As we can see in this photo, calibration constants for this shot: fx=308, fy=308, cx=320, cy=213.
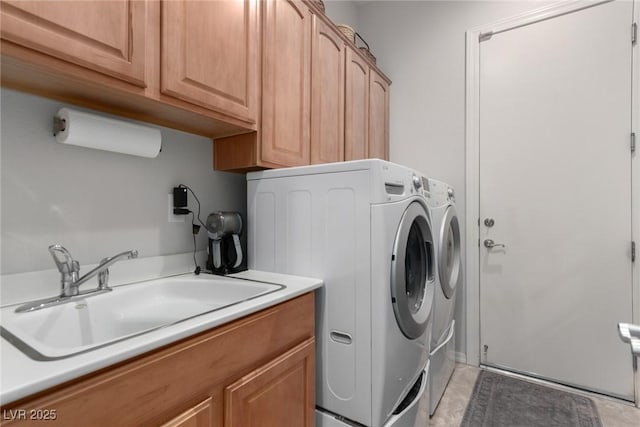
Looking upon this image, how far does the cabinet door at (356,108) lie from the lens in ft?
6.63

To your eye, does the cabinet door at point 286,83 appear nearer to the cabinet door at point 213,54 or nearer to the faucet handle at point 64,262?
the cabinet door at point 213,54

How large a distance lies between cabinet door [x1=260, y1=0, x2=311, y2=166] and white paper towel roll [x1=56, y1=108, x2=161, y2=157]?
45 cm

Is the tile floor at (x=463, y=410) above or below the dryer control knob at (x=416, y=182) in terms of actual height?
below

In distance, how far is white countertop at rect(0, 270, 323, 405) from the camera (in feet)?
1.64

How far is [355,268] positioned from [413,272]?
0.52 metres

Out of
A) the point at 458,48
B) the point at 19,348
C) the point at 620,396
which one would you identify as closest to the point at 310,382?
the point at 19,348

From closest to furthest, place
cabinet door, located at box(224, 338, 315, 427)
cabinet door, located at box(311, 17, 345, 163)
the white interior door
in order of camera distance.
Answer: cabinet door, located at box(224, 338, 315, 427) < cabinet door, located at box(311, 17, 345, 163) < the white interior door

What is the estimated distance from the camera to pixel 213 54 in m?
1.14

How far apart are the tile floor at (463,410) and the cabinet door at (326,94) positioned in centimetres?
161

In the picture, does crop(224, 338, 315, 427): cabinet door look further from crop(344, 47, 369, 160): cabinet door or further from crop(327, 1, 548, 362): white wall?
crop(327, 1, 548, 362): white wall

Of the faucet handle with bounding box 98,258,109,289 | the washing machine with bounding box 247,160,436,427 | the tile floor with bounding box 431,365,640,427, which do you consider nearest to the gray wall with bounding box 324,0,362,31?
the washing machine with bounding box 247,160,436,427

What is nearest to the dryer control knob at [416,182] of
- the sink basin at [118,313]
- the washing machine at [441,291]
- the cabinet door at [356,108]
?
the washing machine at [441,291]

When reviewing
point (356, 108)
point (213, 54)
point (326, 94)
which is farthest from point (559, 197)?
point (213, 54)

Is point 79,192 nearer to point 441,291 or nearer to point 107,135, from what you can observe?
point 107,135
